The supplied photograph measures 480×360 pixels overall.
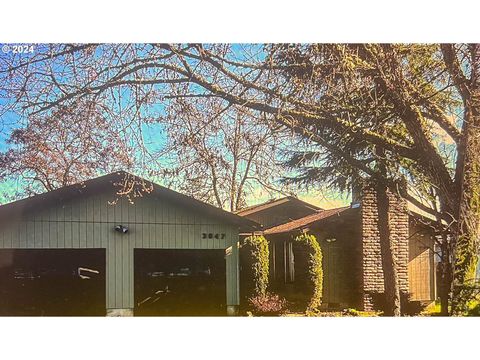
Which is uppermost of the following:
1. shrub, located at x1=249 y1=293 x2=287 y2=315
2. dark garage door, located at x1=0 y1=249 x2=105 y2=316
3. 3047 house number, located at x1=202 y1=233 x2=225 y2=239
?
3047 house number, located at x1=202 y1=233 x2=225 y2=239

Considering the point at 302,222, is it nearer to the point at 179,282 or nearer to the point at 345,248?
the point at 345,248

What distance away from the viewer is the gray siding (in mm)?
7535

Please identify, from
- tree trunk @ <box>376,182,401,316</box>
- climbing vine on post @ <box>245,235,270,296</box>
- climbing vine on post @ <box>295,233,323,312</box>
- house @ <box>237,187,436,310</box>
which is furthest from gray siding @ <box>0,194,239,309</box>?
tree trunk @ <box>376,182,401,316</box>

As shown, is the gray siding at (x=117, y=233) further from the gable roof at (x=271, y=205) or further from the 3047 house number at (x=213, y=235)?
the gable roof at (x=271, y=205)

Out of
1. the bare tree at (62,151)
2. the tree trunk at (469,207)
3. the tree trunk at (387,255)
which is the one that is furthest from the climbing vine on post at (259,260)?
the tree trunk at (469,207)

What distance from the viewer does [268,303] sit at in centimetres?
768

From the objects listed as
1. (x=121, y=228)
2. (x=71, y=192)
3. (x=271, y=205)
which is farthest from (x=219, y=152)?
(x=71, y=192)

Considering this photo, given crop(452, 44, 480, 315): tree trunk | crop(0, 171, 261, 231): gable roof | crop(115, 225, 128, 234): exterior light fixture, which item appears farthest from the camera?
crop(452, 44, 480, 315): tree trunk

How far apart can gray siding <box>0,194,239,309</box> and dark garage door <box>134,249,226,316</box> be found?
0.22ft

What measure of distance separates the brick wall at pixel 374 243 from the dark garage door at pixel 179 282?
137 cm

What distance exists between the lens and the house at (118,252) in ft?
24.7

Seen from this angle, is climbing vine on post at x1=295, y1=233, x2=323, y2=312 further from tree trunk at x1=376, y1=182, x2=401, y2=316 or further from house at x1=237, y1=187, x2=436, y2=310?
tree trunk at x1=376, y1=182, x2=401, y2=316
